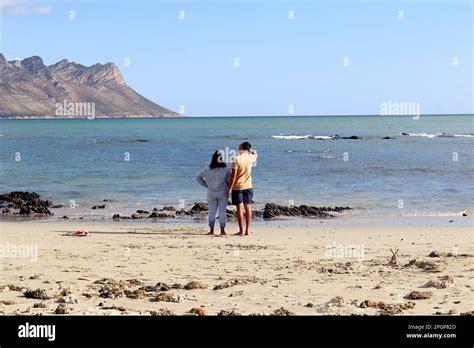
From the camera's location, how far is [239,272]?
31.3 ft

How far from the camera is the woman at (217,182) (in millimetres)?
13547

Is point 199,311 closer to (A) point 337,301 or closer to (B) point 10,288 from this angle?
(A) point 337,301

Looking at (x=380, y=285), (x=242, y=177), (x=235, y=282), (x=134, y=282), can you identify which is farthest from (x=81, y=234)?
(x=380, y=285)

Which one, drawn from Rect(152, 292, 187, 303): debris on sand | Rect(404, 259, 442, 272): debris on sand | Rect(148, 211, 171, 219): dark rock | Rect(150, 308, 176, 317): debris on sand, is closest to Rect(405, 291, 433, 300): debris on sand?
Rect(404, 259, 442, 272): debris on sand

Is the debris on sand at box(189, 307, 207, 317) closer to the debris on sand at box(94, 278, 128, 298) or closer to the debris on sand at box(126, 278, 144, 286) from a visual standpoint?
the debris on sand at box(94, 278, 128, 298)

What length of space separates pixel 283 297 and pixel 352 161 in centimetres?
3302

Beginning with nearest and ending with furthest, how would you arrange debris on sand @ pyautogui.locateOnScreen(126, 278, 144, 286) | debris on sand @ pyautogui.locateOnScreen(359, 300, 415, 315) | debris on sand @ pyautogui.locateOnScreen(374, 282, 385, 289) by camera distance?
1. debris on sand @ pyautogui.locateOnScreen(359, 300, 415, 315)
2. debris on sand @ pyautogui.locateOnScreen(374, 282, 385, 289)
3. debris on sand @ pyautogui.locateOnScreen(126, 278, 144, 286)

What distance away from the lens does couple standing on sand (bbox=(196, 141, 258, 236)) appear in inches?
525

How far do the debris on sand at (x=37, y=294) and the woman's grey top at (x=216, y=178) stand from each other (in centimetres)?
600

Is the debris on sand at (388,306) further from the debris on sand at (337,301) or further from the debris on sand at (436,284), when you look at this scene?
the debris on sand at (436,284)

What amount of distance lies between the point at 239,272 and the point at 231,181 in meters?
4.05

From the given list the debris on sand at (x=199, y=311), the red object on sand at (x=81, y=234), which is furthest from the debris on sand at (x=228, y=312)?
the red object on sand at (x=81, y=234)

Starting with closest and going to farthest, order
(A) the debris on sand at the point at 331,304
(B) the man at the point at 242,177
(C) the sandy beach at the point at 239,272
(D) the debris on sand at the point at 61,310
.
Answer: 1. (D) the debris on sand at the point at 61,310
2. (A) the debris on sand at the point at 331,304
3. (C) the sandy beach at the point at 239,272
4. (B) the man at the point at 242,177
